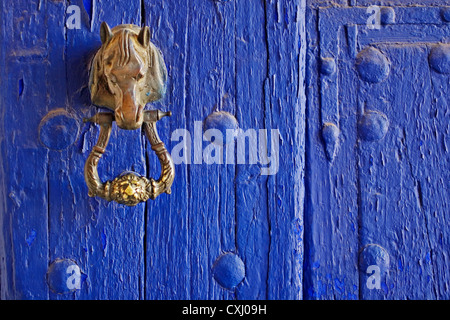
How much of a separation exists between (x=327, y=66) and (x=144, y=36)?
0.30 metres

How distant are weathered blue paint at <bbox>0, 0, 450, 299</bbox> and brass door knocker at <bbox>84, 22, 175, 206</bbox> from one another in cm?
4

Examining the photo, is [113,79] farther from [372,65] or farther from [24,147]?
[372,65]

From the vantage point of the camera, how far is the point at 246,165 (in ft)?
2.38

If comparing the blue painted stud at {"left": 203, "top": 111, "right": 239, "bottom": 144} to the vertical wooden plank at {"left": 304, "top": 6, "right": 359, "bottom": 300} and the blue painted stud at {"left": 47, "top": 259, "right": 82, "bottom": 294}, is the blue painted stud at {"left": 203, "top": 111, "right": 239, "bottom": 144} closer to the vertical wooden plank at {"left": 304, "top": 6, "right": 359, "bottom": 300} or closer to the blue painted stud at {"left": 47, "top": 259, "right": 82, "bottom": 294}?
the vertical wooden plank at {"left": 304, "top": 6, "right": 359, "bottom": 300}

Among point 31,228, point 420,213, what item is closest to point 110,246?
point 31,228

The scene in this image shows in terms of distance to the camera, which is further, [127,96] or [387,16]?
[387,16]

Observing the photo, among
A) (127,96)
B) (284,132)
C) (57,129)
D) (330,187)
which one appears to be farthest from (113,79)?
(330,187)

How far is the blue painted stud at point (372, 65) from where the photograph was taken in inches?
29.2

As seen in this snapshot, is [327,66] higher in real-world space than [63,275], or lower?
higher

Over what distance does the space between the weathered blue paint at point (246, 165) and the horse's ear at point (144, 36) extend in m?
0.10

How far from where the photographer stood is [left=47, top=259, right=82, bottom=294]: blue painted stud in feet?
2.31

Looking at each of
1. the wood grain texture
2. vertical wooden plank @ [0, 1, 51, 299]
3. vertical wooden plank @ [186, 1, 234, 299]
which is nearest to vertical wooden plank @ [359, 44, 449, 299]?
the wood grain texture

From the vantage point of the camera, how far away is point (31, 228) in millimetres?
706

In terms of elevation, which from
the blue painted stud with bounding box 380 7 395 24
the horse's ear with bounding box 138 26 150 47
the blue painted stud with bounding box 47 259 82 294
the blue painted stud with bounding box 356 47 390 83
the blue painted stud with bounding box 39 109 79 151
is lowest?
the blue painted stud with bounding box 47 259 82 294
